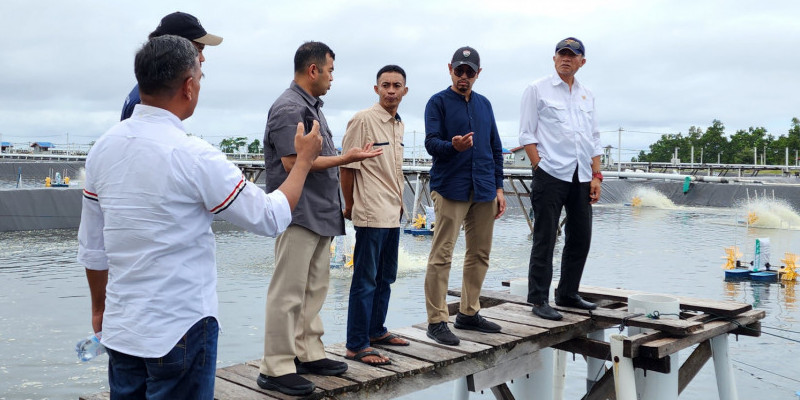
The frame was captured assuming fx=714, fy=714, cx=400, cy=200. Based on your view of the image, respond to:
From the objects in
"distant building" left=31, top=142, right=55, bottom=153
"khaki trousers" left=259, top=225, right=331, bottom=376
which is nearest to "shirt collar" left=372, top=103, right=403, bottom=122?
"khaki trousers" left=259, top=225, right=331, bottom=376

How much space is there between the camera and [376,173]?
427 centimetres

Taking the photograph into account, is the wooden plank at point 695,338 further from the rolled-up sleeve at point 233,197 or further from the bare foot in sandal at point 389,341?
the rolled-up sleeve at point 233,197

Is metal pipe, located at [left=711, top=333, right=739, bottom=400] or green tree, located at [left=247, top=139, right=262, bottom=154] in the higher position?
green tree, located at [left=247, top=139, right=262, bottom=154]

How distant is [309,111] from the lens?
3703mm

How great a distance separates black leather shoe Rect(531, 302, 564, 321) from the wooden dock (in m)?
0.05

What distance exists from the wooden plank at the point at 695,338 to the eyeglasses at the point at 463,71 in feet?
7.23

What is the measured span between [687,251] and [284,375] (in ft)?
55.0

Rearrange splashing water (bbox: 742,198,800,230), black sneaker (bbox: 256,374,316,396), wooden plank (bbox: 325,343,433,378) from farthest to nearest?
splashing water (bbox: 742,198,800,230) < wooden plank (bbox: 325,343,433,378) < black sneaker (bbox: 256,374,316,396)

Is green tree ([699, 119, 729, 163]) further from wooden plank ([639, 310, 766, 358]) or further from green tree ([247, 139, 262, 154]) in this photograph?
wooden plank ([639, 310, 766, 358])

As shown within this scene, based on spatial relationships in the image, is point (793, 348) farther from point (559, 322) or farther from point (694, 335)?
point (559, 322)

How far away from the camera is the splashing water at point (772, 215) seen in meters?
26.5

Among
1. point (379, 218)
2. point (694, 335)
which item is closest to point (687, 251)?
point (694, 335)

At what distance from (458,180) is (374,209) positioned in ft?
2.50

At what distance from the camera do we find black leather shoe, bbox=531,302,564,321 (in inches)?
214
